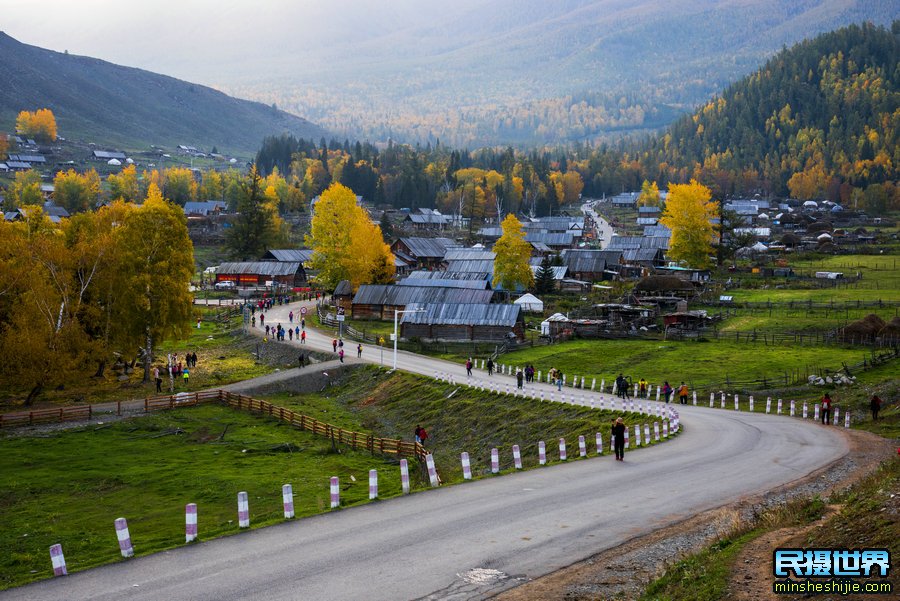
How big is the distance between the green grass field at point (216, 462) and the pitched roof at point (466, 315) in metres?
17.0

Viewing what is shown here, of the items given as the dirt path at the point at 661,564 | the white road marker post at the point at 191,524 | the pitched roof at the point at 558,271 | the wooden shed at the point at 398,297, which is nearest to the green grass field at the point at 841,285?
the pitched roof at the point at 558,271

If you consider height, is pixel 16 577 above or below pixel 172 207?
below

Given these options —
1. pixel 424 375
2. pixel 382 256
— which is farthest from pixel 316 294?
pixel 424 375

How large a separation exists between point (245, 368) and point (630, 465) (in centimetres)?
4532

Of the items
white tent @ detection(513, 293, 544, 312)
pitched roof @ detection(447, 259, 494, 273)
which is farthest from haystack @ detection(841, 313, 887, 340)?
pitched roof @ detection(447, 259, 494, 273)

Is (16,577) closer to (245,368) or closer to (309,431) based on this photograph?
(309,431)

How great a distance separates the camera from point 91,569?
56.6 ft

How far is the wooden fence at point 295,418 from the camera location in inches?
1511

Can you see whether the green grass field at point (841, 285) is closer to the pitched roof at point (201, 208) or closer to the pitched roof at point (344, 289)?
the pitched roof at point (344, 289)

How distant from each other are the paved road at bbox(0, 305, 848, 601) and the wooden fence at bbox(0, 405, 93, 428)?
3194 centimetres

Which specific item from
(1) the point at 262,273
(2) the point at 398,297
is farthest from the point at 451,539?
(1) the point at 262,273

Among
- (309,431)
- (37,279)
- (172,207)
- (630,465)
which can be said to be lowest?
(309,431)

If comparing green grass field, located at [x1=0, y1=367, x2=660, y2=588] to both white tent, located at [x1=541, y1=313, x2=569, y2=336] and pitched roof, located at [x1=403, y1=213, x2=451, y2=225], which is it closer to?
white tent, located at [x1=541, y1=313, x2=569, y2=336]

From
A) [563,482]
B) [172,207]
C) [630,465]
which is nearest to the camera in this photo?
[563,482]
